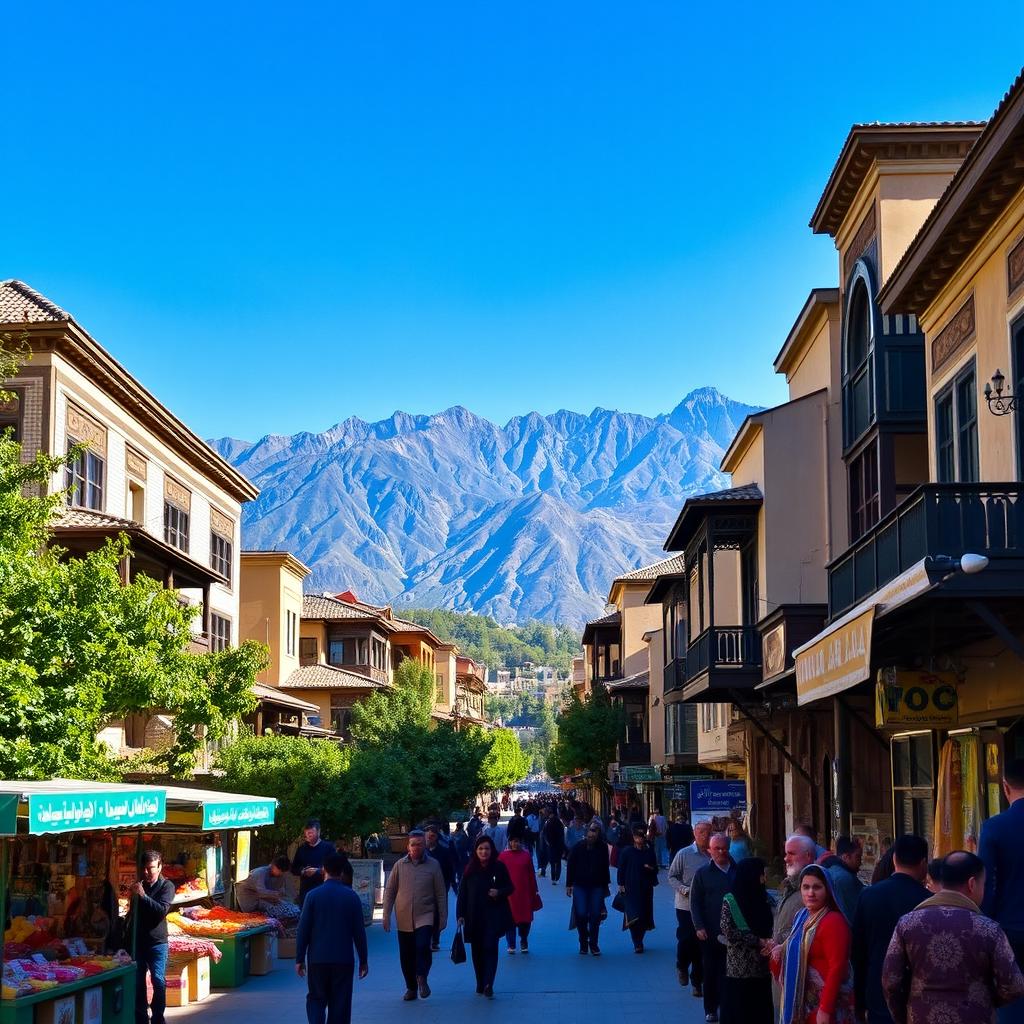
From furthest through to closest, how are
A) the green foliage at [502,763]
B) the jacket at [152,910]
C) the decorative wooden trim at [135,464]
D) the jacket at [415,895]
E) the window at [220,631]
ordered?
the green foliage at [502,763] → the window at [220,631] → the decorative wooden trim at [135,464] → the jacket at [415,895] → the jacket at [152,910]

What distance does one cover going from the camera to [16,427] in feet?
105

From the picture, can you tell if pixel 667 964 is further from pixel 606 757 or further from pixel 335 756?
pixel 606 757

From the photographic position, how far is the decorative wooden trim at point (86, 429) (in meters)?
33.3

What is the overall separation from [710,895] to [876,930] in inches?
195

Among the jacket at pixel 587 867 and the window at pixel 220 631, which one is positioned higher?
the window at pixel 220 631

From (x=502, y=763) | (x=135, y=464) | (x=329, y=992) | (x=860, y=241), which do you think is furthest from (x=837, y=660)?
(x=502, y=763)

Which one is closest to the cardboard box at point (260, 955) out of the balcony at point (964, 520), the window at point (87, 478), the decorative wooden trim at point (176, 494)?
the balcony at point (964, 520)

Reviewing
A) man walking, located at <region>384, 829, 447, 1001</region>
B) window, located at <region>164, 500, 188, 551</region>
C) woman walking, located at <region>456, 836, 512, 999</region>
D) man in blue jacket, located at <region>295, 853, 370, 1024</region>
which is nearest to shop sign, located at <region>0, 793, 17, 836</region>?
man in blue jacket, located at <region>295, 853, 370, 1024</region>

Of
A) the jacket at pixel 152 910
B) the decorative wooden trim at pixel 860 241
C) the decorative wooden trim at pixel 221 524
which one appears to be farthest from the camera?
the decorative wooden trim at pixel 221 524

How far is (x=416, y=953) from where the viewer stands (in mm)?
16484

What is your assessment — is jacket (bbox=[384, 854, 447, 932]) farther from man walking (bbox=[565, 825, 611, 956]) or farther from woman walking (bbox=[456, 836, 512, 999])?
man walking (bbox=[565, 825, 611, 956])

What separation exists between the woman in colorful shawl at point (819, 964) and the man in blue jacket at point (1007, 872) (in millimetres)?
890

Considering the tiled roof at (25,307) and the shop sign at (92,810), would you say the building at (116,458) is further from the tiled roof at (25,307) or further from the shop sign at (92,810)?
the shop sign at (92,810)

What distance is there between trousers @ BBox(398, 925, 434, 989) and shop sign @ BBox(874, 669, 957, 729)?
20.3 feet
